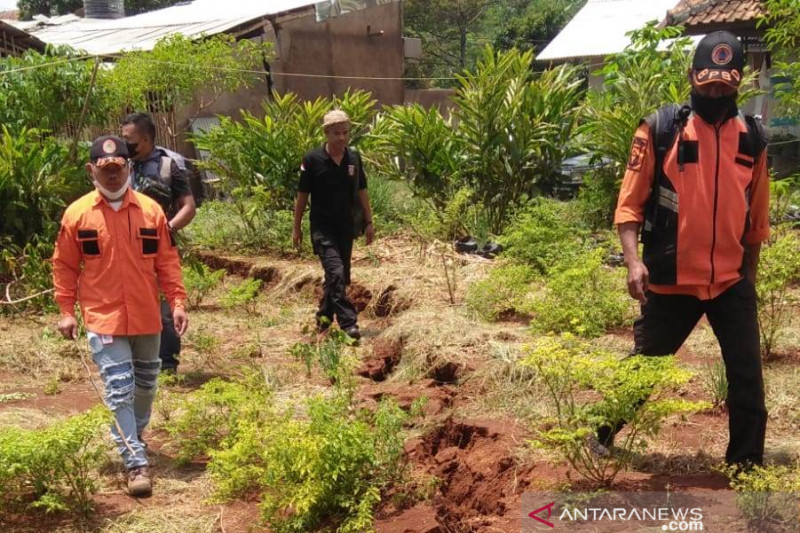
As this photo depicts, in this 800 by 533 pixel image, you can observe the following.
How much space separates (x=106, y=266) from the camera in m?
4.38

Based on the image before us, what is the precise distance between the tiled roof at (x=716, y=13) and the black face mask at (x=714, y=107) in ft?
31.9

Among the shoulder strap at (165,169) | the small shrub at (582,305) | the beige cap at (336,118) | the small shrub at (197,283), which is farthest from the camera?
the small shrub at (197,283)

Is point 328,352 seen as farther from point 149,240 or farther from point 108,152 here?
point 108,152

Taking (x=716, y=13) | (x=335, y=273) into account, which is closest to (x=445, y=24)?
(x=716, y=13)

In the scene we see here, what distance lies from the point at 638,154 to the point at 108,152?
97.3 inches

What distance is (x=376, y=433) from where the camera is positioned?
4.12 meters

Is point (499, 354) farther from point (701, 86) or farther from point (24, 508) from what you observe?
point (24, 508)

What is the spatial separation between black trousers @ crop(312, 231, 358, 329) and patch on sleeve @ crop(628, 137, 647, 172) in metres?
3.58

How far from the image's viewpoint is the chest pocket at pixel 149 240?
4.49 metres

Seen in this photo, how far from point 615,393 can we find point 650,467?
664mm

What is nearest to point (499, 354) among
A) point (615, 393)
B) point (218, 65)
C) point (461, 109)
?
point (615, 393)

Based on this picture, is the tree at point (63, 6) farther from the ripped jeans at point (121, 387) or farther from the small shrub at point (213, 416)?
the ripped jeans at point (121, 387)

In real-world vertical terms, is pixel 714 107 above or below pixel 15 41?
below

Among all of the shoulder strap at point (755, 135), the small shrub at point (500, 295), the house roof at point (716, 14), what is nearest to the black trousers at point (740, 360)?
the shoulder strap at point (755, 135)
